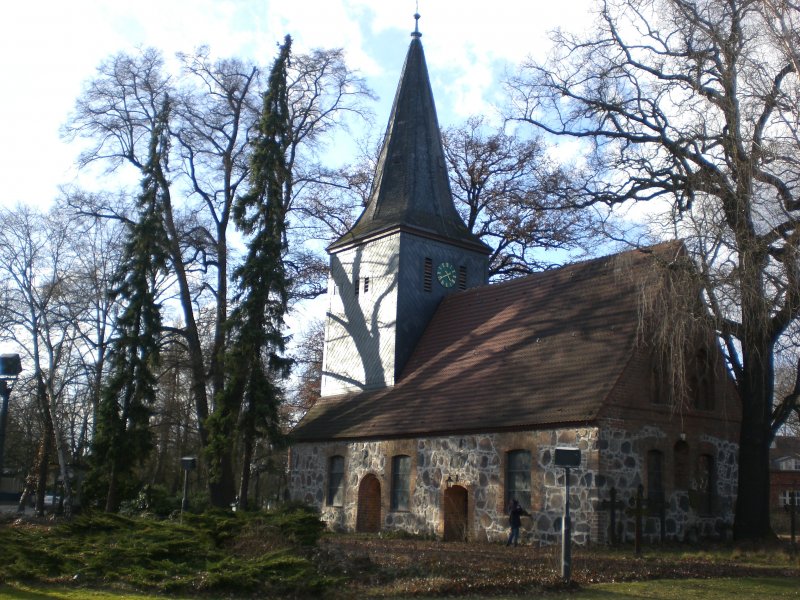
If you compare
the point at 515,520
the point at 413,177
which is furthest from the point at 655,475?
the point at 413,177

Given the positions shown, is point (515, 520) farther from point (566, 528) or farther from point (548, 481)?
point (566, 528)

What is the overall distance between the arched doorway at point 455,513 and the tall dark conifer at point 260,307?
5597 millimetres

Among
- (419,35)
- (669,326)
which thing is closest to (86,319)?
(419,35)

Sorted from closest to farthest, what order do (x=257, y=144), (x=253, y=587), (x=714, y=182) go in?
(x=253, y=587) → (x=714, y=182) → (x=257, y=144)

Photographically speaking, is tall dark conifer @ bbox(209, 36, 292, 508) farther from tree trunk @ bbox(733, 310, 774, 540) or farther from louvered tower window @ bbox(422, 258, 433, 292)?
tree trunk @ bbox(733, 310, 774, 540)

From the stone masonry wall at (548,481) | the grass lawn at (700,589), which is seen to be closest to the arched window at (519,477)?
the stone masonry wall at (548,481)

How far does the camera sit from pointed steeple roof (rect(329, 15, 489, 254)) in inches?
1153

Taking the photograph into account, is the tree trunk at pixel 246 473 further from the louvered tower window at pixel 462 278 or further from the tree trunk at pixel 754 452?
the tree trunk at pixel 754 452

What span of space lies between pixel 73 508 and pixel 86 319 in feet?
22.4

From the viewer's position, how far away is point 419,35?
32.5 meters

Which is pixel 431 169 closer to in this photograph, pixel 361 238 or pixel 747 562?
pixel 361 238

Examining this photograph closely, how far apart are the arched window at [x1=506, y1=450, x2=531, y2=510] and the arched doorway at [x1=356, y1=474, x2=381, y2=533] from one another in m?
5.45

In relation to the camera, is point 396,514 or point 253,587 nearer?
point 253,587

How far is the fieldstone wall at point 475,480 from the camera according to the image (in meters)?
18.9
